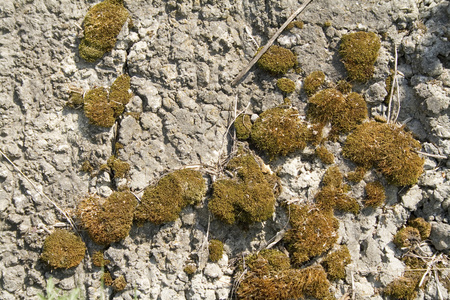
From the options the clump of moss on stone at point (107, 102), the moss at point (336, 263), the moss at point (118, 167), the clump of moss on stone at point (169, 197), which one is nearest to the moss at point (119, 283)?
the clump of moss on stone at point (169, 197)

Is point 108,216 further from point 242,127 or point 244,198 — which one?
point 242,127

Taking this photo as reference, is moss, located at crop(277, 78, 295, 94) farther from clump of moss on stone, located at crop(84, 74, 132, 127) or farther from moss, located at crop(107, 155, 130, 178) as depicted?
moss, located at crop(107, 155, 130, 178)

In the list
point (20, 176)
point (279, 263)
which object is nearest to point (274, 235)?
point (279, 263)

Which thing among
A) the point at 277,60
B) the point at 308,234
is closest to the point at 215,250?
the point at 308,234

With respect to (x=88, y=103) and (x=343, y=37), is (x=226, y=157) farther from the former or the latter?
(x=343, y=37)

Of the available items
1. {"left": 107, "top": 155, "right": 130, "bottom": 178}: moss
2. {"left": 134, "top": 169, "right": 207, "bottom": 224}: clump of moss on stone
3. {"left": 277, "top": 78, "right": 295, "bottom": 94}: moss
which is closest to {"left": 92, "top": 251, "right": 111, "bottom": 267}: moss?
{"left": 134, "top": 169, "right": 207, "bottom": 224}: clump of moss on stone

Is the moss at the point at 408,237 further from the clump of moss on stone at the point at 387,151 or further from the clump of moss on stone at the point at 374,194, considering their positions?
the clump of moss on stone at the point at 387,151
